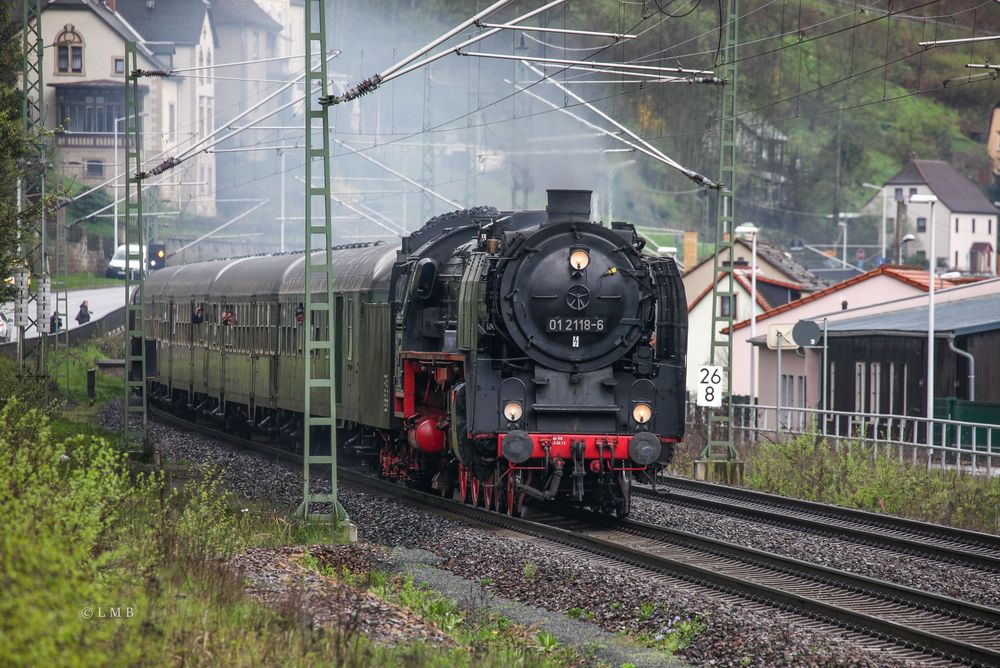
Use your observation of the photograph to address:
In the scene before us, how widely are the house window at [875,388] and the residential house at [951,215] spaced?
204ft

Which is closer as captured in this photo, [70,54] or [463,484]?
[463,484]

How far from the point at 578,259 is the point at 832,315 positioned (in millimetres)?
24043

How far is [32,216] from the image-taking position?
19938 mm

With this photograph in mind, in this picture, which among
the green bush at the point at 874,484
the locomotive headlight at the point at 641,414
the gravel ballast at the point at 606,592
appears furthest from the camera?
the green bush at the point at 874,484

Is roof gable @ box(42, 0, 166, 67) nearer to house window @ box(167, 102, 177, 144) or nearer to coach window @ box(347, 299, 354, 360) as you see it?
house window @ box(167, 102, 177, 144)

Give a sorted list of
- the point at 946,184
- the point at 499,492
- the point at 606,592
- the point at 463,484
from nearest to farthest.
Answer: the point at 606,592 → the point at 499,492 → the point at 463,484 → the point at 946,184

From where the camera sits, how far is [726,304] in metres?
49.0

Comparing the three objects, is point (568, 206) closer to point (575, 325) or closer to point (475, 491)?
point (575, 325)

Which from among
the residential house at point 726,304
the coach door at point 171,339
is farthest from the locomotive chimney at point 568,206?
the residential house at point 726,304

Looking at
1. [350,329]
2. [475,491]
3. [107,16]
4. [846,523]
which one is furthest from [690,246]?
[475,491]

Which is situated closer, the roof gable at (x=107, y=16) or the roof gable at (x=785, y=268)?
the roof gable at (x=785, y=268)

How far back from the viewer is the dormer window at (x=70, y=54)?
87250mm

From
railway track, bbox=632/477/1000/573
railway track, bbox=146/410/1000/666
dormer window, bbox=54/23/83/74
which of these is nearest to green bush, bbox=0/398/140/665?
railway track, bbox=146/410/1000/666

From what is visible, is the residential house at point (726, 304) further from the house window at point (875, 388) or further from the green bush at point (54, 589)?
the green bush at point (54, 589)
